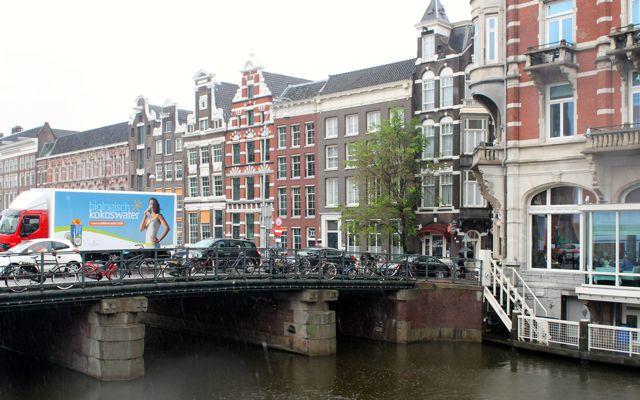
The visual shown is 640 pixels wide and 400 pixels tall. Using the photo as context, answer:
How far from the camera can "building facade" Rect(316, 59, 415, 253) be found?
50094 mm

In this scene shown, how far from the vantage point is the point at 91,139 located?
284 feet

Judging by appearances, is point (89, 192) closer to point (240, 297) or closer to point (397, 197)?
point (240, 297)

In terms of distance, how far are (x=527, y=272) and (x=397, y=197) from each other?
16.5 metres

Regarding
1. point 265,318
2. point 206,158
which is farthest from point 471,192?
point 206,158

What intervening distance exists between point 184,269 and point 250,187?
36485 mm

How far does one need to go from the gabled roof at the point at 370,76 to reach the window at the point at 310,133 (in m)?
2.71

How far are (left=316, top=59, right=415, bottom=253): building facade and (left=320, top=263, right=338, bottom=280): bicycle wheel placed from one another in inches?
753

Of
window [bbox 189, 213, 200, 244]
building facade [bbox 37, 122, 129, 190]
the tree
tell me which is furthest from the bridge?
building facade [bbox 37, 122, 129, 190]

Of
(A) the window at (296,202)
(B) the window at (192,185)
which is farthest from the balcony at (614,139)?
(B) the window at (192,185)

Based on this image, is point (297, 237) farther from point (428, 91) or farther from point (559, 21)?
point (559, 21)

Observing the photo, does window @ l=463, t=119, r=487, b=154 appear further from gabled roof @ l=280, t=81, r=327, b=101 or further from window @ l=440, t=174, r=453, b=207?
gabled roof @ l=280, t=81, r=327, b=101

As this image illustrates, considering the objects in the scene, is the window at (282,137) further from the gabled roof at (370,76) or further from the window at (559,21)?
the window at (559,21)

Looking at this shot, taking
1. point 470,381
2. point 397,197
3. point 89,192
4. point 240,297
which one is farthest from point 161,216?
point 470,381

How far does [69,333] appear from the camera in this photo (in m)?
25.3
